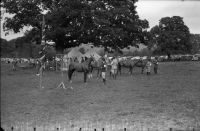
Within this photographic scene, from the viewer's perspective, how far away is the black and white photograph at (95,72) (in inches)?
433

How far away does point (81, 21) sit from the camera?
141 ft

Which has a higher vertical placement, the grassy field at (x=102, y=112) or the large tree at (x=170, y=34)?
the large tree at (x=170, y=34)

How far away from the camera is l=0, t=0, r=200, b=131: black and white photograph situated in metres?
11.0

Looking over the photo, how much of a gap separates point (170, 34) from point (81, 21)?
113ft

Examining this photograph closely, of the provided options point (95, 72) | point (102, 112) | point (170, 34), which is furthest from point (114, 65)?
point (170, 34)

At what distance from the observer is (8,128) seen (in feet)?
31.7

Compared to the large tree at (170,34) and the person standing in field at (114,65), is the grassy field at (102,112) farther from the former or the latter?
the large tree at (170,34)

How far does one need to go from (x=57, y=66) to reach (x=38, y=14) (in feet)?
23.6

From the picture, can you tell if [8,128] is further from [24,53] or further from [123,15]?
[24,53]

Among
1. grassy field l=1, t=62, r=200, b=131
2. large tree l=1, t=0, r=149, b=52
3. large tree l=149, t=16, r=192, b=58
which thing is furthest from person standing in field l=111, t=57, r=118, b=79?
large tree l=149, t=16, r=192, b=58

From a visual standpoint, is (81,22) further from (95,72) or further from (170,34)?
(170,34)

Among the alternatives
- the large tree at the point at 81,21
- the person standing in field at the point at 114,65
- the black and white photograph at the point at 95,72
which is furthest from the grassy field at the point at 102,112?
the large tree at the point at 81,21

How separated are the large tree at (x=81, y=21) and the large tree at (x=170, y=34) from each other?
85.1ft

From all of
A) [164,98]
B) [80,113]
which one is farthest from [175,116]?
[164,98]
